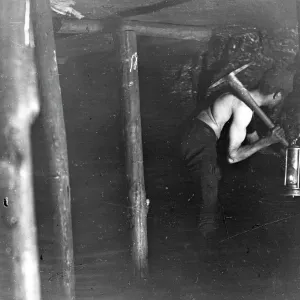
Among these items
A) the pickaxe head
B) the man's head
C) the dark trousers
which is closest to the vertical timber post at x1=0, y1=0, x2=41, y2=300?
the dark trousers

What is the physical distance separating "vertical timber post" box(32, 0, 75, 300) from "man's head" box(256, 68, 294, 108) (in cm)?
107

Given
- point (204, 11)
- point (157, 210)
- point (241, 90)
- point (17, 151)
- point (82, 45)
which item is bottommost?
point (157, 210)

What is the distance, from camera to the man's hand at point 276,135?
2836 mm

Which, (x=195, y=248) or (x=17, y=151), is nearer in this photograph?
(x=17, y=151)

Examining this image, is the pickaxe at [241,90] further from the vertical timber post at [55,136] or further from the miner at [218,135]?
the vertical timber post at [55,136]

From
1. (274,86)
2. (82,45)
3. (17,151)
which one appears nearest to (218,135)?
(274,86)

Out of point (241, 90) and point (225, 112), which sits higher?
point (241, 90)

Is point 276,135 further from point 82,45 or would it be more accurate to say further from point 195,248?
point 82,45

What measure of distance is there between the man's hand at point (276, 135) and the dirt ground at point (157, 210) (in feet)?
0.32

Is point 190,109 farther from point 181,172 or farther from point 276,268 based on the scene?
point 276,268

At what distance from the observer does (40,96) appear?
274cm

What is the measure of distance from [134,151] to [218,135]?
1.49 ft

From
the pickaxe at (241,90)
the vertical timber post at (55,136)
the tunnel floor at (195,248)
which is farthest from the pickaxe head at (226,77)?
the vertical timber post at (55,136)

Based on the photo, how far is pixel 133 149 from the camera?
2.80 meters
